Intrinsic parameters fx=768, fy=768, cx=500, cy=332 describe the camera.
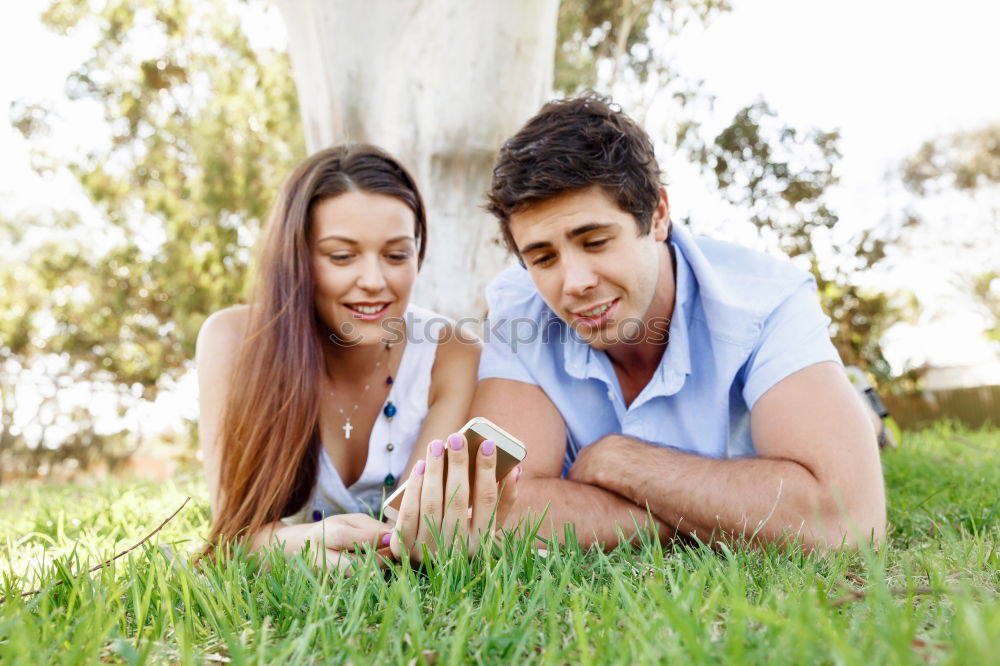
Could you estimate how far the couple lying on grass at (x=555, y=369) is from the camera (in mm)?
2275

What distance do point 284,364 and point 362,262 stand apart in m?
0.49

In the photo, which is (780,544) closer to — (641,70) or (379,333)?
(379,333)

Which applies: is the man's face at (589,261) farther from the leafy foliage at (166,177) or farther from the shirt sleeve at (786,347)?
the leafy foliage at (166,177)

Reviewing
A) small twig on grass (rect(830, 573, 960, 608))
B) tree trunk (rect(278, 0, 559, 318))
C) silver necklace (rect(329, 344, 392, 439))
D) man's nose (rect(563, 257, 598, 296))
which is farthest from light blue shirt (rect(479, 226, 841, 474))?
tree trunk (rect(278, 0, 559, 318))

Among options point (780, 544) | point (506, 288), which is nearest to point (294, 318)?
point (506, 288)

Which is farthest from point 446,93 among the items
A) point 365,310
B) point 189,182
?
point 189,182

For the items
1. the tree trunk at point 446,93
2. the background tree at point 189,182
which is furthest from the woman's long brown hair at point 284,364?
the background tree at point 189,182

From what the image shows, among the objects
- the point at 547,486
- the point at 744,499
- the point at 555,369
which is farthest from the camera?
the point at 555,369

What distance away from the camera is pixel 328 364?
329 centimetres

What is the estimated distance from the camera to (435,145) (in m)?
4.55

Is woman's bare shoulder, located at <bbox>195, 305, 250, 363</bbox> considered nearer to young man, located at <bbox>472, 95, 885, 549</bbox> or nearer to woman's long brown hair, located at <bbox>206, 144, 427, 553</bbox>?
woman's long brown hair, located at <bbox>206, 144, 427, 553</bbox>

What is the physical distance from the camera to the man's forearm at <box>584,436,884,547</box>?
213cm

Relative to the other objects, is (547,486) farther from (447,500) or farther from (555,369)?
(555,369)

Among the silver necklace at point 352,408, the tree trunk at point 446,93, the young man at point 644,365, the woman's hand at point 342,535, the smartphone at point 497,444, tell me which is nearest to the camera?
the smartphone at point 497,444
